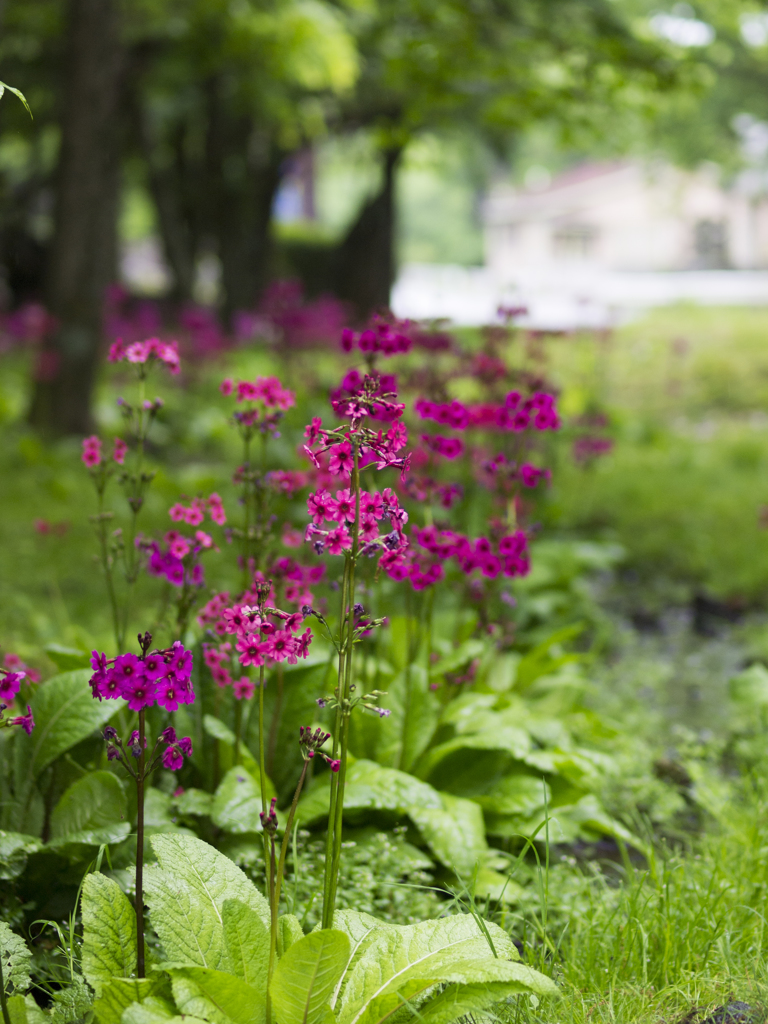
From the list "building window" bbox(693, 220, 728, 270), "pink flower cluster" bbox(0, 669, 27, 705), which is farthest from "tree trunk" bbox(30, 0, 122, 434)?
"building window" bbox(693, 220, 728, 270)

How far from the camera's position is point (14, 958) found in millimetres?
1886

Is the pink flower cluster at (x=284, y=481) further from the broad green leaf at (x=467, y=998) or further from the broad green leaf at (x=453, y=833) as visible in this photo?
the broad green leaf at (x=467, y=998)

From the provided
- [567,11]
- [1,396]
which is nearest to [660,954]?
[567,11]

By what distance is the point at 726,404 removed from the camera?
1227 centimetres

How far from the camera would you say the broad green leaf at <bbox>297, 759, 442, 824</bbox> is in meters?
2.45

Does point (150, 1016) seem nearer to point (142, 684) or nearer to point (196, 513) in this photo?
point (142, 684)

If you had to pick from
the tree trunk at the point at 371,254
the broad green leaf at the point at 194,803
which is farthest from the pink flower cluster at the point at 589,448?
the tree trunk at the point at 371,254

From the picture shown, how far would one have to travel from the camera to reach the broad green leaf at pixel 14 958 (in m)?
1.87

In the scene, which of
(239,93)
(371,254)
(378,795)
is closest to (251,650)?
(378,795)

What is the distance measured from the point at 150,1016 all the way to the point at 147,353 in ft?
5.09

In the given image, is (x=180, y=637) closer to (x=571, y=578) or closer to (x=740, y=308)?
(x=571, y=578)

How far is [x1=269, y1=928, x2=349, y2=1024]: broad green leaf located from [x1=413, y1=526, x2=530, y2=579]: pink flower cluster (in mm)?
1206

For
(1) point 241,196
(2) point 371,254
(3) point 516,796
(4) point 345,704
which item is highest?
(1) point 241,196

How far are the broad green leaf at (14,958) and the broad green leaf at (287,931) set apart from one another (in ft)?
1.59
